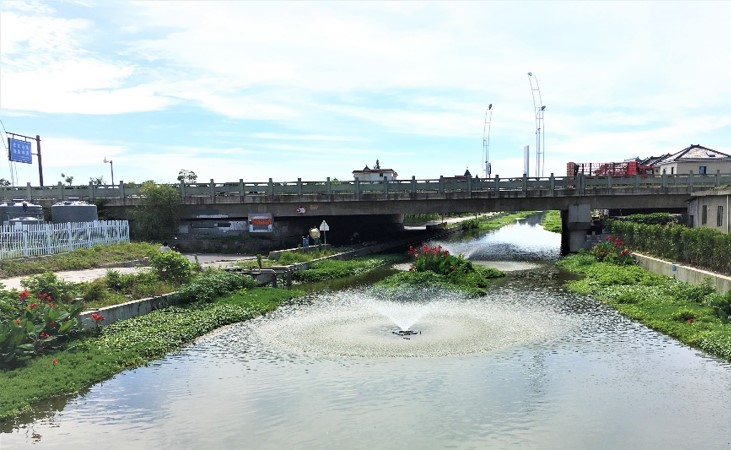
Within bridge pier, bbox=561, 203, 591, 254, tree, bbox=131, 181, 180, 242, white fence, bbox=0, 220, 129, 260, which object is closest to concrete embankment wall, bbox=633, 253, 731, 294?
bridge pier, bbox=561, 203, 591, 254

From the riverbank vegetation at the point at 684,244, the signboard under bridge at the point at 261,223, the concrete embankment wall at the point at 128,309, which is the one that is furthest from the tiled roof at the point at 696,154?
the concrete embankment wall at the point at 128,309

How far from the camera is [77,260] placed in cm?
2784

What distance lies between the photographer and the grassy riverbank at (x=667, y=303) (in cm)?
1574

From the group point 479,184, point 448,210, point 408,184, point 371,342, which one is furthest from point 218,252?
point 371,342

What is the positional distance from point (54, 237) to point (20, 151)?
28203 mm

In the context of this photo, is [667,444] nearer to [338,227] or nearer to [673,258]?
[673,258]

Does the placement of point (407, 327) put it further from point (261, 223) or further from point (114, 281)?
point (261, 223)

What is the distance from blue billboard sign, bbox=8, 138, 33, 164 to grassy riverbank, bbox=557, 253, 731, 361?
53180mm

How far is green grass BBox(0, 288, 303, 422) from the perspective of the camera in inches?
491

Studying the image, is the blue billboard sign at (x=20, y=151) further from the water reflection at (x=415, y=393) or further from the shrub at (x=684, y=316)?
the shrub at (x=684, y=316)

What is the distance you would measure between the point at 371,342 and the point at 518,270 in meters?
21.0

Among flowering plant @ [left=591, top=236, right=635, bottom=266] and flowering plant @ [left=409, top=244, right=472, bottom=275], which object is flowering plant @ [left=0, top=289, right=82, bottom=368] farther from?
flowering plant @ [left=591, top=236, right=635, bottom=266]

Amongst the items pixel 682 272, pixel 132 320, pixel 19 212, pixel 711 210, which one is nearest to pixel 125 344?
pixel 132 320

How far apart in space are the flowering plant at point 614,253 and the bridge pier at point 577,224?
559 centimetres
